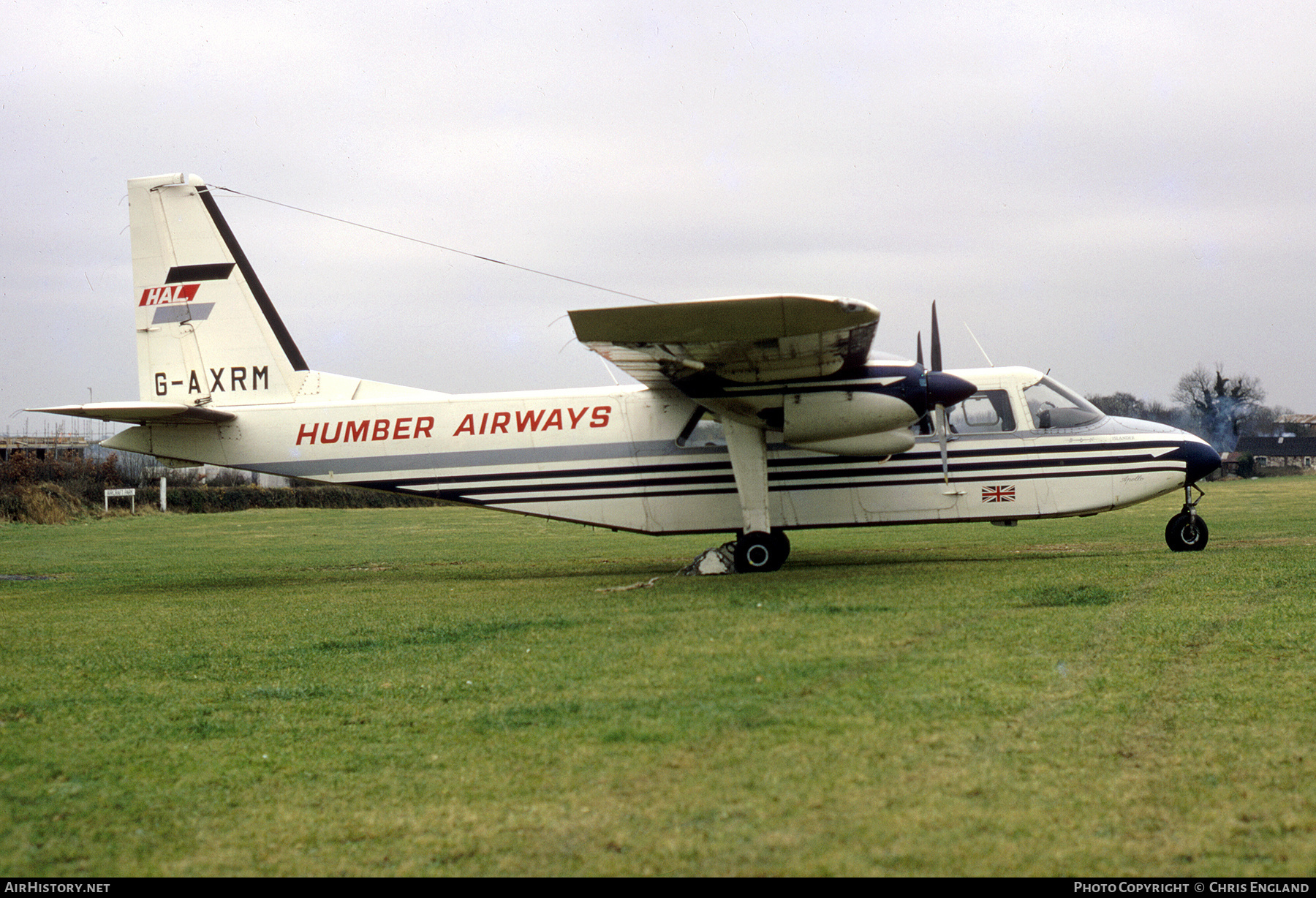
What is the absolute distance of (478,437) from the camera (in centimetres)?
1494

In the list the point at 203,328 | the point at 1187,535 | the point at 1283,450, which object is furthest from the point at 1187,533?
the point at 1283,450

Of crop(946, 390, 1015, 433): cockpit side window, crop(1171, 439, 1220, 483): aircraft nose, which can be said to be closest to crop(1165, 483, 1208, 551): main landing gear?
crop(1171, 439, 1220, 483): aircraft nose

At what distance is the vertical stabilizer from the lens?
15156mm

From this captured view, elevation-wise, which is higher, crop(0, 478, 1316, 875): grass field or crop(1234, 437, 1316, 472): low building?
crop(0, 478, 1316, 875): grass field

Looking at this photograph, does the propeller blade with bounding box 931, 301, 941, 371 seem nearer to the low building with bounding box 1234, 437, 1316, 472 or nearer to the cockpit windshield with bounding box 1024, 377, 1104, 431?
the cockpit windshield with bounding box 1024, 377, 1104, 431

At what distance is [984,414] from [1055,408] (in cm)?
104

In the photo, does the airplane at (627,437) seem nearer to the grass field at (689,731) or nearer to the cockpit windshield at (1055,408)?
the cockpit windshield at (1055,408)

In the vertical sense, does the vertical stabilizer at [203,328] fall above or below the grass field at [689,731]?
above

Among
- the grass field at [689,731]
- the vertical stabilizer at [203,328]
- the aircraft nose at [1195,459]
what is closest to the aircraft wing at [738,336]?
the grass field at [689,731]

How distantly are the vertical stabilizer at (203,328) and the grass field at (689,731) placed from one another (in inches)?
166

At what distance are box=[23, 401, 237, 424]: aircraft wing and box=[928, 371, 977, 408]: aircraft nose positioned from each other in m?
9.87

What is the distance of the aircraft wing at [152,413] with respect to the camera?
45.1ft

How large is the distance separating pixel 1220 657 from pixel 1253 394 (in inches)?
3334

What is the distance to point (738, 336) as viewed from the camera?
11180 millimetres
